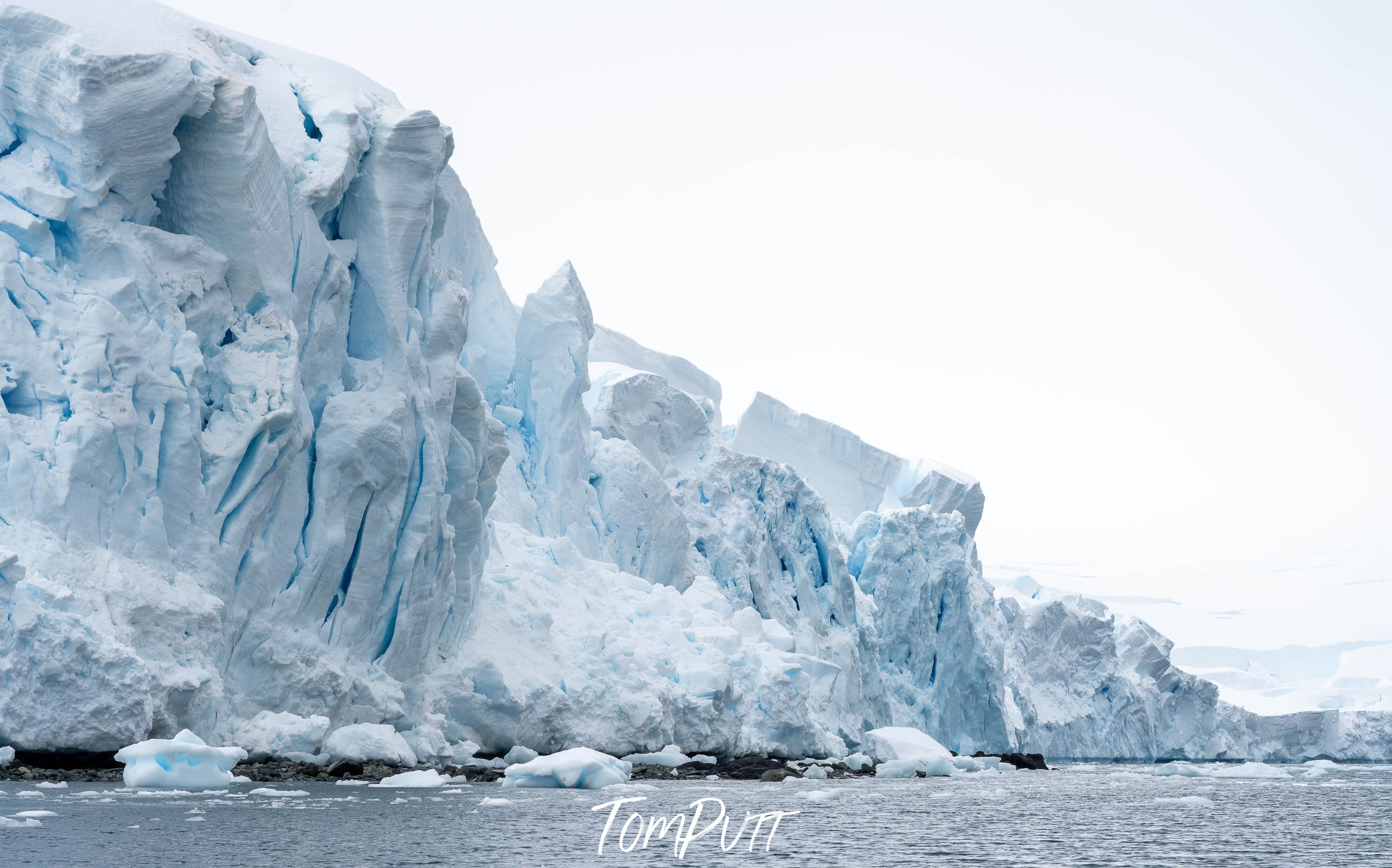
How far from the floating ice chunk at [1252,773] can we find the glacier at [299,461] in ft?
28.6

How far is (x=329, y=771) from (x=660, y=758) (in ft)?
21.3

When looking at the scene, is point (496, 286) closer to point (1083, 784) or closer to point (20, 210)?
point (20, 210)

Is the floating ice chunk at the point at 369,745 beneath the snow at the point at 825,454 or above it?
beneath

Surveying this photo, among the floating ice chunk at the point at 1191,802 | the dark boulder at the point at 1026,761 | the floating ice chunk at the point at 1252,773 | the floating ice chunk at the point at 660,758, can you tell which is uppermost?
the floating ice chunk at the point at 1252,773

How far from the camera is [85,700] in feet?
35.9

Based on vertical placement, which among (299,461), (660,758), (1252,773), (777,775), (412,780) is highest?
(299,461)

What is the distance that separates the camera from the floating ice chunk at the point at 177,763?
10.4m

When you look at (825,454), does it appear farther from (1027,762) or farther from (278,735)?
(278,735)

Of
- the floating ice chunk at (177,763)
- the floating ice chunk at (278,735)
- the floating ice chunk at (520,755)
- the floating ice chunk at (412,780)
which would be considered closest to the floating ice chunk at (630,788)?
the floating ice chunk at (412,780)

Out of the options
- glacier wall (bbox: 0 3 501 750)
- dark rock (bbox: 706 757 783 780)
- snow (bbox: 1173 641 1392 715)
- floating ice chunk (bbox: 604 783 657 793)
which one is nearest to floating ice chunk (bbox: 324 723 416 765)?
glacier wall (bbox: 0 3 501 750)

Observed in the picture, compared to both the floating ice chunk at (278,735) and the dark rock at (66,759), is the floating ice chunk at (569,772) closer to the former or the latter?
the floating ice chunk at (278,735)

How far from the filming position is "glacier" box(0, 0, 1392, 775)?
472 inches

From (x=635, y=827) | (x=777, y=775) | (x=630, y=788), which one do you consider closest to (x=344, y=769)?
(x=630, y=788)

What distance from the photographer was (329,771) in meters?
13.1
